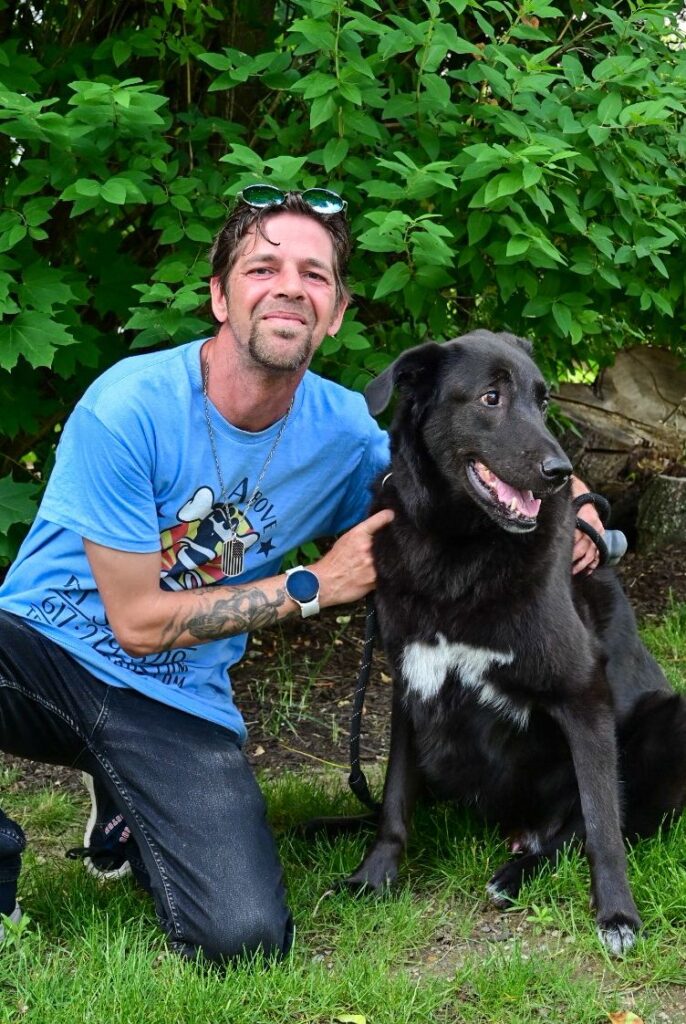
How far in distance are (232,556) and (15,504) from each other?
3.45ft

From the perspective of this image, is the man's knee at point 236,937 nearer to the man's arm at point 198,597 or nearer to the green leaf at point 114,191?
the man's arm at point 198,597

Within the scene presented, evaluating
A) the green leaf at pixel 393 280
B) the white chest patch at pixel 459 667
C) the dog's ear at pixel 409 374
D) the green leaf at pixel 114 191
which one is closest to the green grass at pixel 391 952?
the white chest patch at pixel 459 667

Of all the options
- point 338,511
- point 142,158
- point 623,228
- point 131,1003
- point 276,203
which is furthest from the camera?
point 623,228

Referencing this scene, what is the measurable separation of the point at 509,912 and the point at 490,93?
2.63m

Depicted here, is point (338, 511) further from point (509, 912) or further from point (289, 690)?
point (289, 690)

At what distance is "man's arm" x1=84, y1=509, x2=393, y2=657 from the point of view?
2822 mm

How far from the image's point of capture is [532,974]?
2.46 meters

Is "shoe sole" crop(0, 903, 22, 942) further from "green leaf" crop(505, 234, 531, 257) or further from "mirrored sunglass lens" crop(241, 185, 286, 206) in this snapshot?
"green leaf" crop(505, 234, 531, 257)

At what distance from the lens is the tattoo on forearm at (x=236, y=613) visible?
2.92 metres

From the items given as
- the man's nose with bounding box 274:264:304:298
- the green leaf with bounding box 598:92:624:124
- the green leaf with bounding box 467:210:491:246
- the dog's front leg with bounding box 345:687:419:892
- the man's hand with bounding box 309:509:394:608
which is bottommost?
the dog's front leg with bounding box 345:687:419:892

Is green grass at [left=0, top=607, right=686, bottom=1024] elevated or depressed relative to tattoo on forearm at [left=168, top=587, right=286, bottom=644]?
depressed

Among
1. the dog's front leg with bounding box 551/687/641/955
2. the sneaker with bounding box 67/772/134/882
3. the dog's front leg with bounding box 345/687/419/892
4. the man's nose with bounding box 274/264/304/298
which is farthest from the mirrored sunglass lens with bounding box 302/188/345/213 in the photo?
the sneaker with bounding box 67/772/134/882

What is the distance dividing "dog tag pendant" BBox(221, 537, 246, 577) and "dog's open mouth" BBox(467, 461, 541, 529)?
2.23 feet

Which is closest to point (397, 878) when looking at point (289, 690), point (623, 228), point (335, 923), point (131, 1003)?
point (335, 923)
